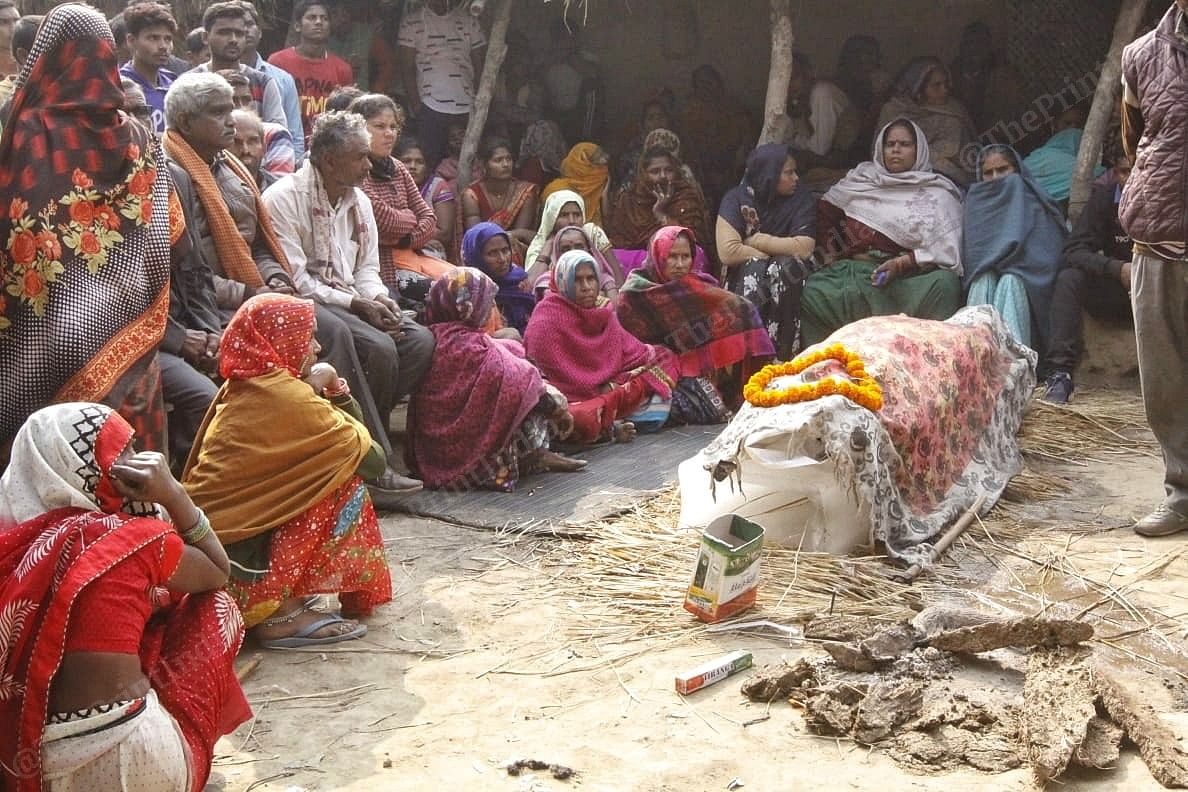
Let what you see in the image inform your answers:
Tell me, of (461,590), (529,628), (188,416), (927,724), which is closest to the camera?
(927,724)

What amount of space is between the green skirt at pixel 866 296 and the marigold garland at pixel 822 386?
10.2 feet

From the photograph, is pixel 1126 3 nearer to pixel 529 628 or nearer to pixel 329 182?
pixel 329 182

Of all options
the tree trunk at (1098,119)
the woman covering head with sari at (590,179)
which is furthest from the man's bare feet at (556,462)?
the tree trunk at (1098,119)

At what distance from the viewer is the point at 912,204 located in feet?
25.9

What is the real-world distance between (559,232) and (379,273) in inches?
63.6

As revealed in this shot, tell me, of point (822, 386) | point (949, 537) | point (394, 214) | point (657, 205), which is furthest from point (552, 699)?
point (657, 205)

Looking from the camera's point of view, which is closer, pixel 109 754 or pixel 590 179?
pixel 109 754

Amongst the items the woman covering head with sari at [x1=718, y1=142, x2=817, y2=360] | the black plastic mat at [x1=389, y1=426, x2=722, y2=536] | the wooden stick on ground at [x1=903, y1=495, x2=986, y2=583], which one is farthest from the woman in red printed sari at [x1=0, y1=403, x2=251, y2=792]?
the woman covering head with sari at [x1=718, y1=142, x2=817, y2=360]

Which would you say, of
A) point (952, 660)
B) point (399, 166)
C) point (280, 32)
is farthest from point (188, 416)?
point (280, 32)

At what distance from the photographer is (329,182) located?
18.6ft

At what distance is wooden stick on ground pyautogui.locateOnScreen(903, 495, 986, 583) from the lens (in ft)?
14.1

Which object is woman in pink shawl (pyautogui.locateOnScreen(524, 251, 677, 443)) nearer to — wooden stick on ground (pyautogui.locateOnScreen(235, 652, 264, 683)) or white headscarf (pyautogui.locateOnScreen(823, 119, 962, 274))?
white headscarf (pyautogui.locateOnScreen(823, 119, 962, 274))

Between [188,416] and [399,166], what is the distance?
8.14 feet

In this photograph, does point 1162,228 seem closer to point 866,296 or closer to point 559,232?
point 866,296
